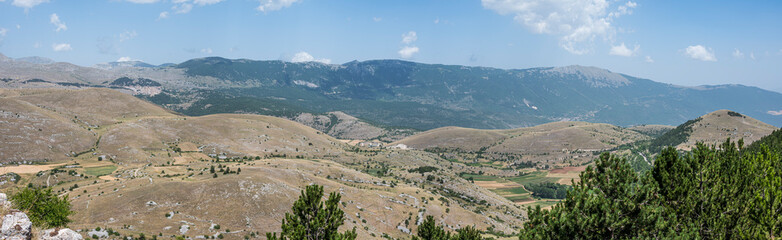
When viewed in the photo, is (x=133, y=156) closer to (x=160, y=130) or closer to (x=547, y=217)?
(x=160, y=130)

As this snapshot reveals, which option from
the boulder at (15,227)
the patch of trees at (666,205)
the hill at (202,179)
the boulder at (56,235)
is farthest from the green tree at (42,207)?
the patch of trees at (666,205)

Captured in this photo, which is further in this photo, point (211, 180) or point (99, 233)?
point (211, 180)

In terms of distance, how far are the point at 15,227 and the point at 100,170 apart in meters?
99.5

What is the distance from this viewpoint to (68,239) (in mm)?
22844

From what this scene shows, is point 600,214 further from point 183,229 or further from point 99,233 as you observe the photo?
point 183,229

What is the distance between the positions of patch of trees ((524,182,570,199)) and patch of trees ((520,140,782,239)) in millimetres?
144650

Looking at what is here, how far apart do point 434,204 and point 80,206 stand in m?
65.0

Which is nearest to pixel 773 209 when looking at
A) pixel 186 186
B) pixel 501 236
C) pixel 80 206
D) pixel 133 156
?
pixel 501 236

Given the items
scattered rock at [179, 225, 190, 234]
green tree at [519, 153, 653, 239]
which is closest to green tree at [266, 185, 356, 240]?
green tree at [519, 153, 653, 239]

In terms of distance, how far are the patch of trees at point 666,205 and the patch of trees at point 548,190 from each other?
14465cm

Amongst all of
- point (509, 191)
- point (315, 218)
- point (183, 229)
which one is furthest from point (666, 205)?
point (509, 191)

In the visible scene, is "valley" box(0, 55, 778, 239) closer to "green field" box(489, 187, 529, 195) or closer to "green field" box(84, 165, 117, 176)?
"green field" box(84, 165, 117, 176)

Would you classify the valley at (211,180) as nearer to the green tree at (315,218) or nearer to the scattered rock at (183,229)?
the scattered rock at (183,229)

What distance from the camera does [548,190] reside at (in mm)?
167250
